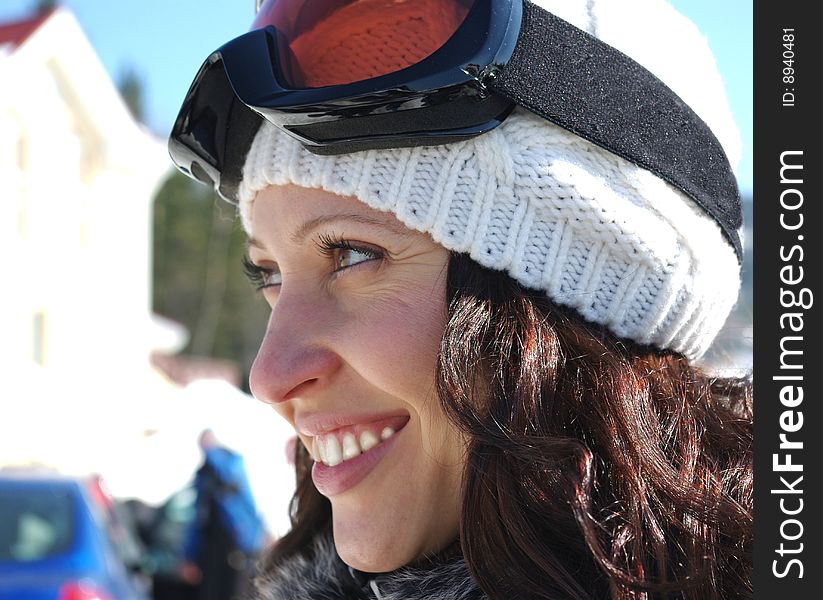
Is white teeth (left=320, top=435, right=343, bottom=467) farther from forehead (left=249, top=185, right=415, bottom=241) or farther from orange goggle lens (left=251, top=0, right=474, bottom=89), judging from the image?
orange goggle lens (left=251, top=0, right=474, bottom=89)

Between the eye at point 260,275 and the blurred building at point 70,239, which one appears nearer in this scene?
the eye at point 260,275

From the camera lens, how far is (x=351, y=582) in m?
2.05

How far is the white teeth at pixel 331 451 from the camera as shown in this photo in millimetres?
1814

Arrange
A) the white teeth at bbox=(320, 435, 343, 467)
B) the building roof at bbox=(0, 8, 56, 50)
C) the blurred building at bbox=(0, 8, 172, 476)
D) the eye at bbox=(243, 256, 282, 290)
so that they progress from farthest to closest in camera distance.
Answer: the building roof at bbox=(0, 8, 56, 50)
the blurred building at bbox=(0, 8, 172, 476)
the eye at bbox=(243, 256, 282, 290)
the white teeth at bbox=(320, 435, 343, 467)

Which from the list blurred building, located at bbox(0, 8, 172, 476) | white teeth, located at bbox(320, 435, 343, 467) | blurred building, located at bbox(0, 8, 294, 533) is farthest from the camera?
blurred building, located at bbox(0, 8, 172, 476)

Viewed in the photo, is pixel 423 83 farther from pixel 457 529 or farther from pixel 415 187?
pixel 457 529

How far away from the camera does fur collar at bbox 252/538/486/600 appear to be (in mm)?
1754

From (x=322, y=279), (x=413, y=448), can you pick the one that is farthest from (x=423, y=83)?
(x=413, y=448)

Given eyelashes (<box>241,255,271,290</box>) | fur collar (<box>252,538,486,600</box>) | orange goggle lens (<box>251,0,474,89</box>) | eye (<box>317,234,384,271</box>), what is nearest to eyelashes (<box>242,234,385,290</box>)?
eye (<box>317,234,384,271</box>)

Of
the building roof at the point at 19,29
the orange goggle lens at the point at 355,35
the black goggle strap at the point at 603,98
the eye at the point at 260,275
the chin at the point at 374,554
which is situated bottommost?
the chin at the point at 374,554

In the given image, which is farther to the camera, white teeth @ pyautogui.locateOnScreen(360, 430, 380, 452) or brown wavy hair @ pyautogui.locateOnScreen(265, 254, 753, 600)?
white teeth @ pyautogui.locateOnScreen(360, 430, 380, 452)

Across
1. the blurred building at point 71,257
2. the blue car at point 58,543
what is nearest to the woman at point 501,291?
the blue car at point 58,543

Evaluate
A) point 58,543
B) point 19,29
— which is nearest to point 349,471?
Answer: point 58,543

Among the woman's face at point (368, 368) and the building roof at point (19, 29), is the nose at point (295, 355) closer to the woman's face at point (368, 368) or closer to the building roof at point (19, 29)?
the woman's face at point (368, 368)
